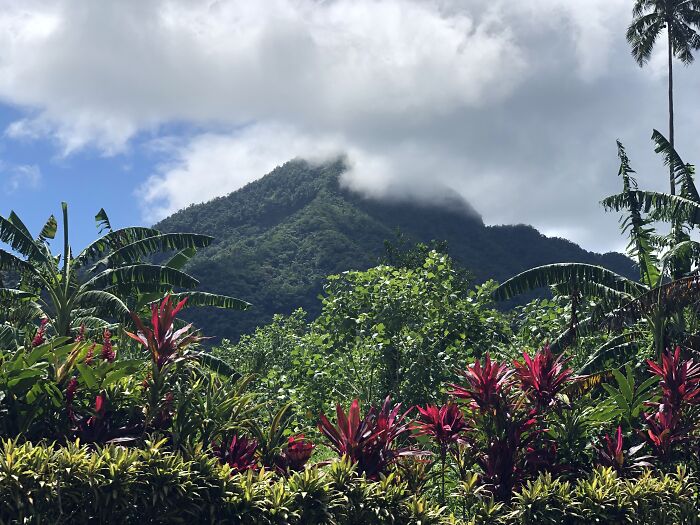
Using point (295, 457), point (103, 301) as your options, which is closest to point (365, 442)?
point (295, 457)

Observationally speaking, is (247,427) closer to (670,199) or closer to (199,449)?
(199,449)

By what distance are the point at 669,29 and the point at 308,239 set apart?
59.8m

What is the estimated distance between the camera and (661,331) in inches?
542

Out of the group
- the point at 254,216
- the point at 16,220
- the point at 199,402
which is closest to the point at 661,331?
the point at 199,402

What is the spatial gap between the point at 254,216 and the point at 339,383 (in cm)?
8501

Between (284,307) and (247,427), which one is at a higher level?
(284,307)

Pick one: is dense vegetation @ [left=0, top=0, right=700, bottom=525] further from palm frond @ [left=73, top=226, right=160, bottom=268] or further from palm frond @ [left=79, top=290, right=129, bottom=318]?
palm frond @ [left=73, top=226, right=160, bottom=268]

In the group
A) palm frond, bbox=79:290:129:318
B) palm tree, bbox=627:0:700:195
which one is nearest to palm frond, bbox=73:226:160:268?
palm frond, bbox=79:290:129:318

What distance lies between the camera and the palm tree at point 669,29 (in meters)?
31.1

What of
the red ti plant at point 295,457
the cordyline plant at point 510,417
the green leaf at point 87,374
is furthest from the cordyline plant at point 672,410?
the green leaf at point 87,374

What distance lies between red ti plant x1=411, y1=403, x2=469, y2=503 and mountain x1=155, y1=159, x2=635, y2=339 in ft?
177

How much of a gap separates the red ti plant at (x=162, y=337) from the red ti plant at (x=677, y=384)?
197 inches

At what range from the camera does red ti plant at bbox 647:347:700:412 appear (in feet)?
28.6

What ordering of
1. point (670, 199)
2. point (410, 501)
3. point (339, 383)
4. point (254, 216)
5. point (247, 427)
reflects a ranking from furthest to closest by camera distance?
point (254, 216)
point (339, 383)
point (670, 199)
point (247, 427)
point (410, 501)
